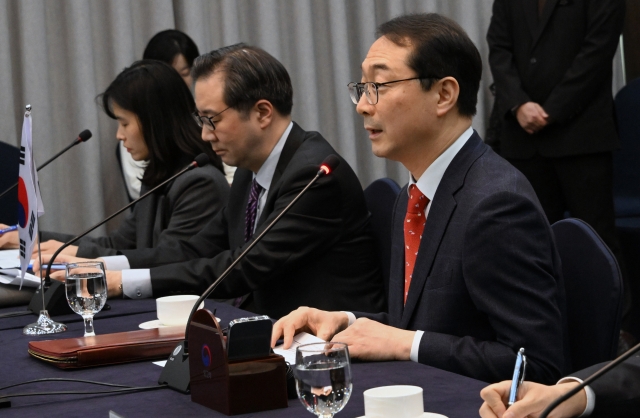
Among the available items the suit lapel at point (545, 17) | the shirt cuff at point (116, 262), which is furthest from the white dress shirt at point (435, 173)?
the suit lapel at point (545, 17)

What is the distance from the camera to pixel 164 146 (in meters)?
3.28

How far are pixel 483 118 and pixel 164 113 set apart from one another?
2.43 meters

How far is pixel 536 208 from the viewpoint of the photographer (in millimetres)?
1755

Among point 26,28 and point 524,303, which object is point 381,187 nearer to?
point 524,303

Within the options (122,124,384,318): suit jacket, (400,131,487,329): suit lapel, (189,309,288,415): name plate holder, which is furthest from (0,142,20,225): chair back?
(189,309,288,415): name plate holder

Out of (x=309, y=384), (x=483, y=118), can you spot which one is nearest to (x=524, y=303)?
(x=309, y=384)

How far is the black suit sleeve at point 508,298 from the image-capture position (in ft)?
5.55

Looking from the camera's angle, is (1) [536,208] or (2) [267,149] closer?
(1) [536,208]

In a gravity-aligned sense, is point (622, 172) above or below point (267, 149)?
below

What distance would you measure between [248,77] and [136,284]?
2.50ft

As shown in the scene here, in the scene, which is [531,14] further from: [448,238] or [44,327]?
[44,327]

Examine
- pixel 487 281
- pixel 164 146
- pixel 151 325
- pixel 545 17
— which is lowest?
pixel 151 325

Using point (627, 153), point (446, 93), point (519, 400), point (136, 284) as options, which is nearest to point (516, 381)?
point (519, 400)

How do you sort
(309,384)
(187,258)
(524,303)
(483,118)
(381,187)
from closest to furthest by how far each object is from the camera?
(309,384)
(524,303)
(381,187)
(187,258)
(483,118)
